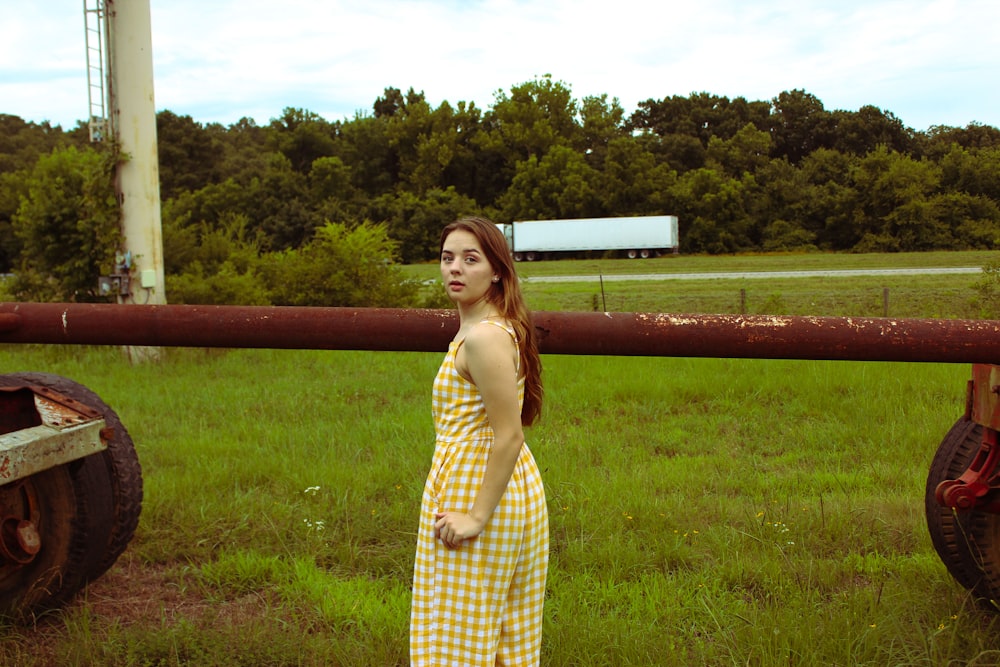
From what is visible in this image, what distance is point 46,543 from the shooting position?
292 cm

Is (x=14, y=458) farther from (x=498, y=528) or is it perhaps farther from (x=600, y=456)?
(x=600, y=456)

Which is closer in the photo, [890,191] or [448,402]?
[448,402]

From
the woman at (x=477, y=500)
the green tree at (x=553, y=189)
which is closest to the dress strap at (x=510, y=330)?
the woman at (x=477, y=500)

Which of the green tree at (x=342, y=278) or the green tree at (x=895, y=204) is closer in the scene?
the green tree at (x=342, y=278)

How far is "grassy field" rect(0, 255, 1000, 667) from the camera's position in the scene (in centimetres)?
287

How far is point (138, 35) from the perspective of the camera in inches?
417

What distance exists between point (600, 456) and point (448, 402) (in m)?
3.42

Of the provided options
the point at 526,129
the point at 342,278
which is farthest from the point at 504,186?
the point at 342,278

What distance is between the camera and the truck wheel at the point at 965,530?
271 cm

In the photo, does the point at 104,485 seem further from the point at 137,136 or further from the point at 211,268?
the point at 211,268

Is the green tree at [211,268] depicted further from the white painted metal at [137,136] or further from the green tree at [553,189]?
the green tree at [553,189]

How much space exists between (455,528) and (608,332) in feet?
2.25

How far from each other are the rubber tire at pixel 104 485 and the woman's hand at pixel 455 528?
1.41m

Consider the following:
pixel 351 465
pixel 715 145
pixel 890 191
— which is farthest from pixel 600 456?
pixel 715 145
